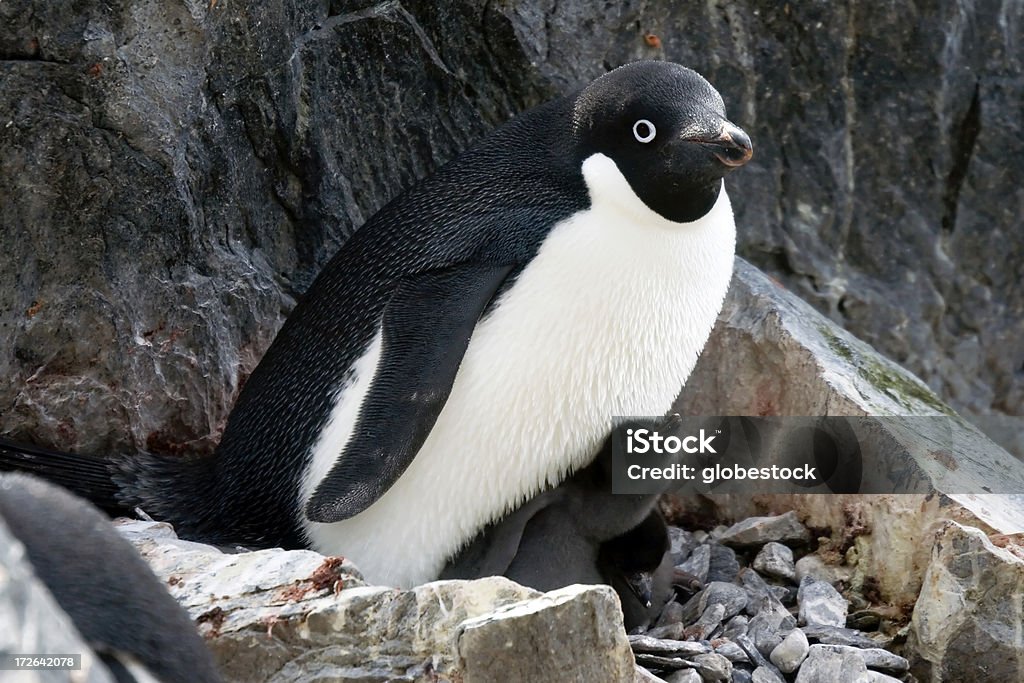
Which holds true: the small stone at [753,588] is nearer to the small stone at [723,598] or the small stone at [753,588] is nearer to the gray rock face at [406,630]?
the small stone at [723,598]

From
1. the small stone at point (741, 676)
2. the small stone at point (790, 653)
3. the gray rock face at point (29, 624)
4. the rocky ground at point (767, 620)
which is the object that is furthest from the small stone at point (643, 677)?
the gray rock face at point (29, 624)

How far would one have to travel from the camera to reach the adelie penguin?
8.67ft

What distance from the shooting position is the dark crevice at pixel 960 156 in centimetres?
400

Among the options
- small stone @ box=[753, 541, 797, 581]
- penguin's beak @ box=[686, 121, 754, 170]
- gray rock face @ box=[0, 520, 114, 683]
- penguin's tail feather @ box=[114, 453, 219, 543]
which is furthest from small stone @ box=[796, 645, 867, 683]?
gray rock face @ box=[0, 520, 114, 683]

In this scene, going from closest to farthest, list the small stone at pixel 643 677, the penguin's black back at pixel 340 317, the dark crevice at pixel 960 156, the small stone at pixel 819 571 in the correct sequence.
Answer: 1. the small stone at pixel 643 677
2. the penguin's black back at pixel 340 317
3. the small stone at pixel 819 571
4. the dark crevice at pixel 960 156

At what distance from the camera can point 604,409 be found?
→ 9.02 ft

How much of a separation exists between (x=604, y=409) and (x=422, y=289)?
441mm

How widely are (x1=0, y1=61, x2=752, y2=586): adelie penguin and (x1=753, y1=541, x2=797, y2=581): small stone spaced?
1.67 ft

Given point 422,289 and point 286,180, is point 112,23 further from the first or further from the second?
point 422,289

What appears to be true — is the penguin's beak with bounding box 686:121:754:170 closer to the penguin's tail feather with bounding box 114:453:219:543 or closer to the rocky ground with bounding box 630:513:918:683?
the rocky ground with bounding box 630:513:918:683

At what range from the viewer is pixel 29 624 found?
114 cm

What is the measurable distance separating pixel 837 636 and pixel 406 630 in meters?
1.10

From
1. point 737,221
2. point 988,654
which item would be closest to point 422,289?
point 988,654

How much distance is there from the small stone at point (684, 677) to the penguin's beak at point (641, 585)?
1.28 feet
